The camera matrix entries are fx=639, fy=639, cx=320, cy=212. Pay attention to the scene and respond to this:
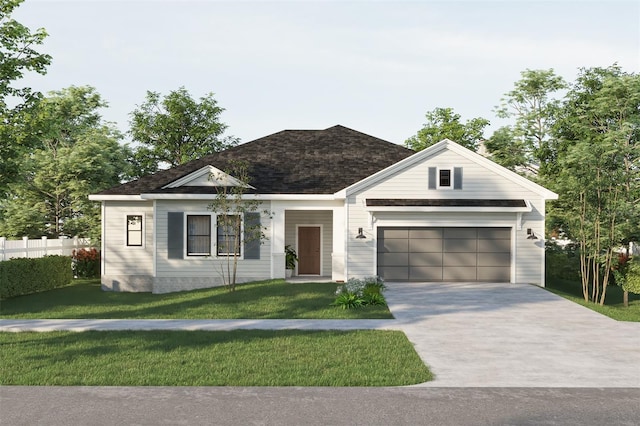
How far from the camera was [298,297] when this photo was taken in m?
19.5

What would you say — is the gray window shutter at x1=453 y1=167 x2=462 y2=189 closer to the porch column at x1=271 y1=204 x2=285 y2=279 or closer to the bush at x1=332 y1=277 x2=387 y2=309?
the bush at x1=332 y1=277 x2=387 y2=309

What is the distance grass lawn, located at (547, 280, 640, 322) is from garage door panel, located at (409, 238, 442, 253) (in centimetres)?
418

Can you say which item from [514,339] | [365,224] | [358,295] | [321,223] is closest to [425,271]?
[365,224]

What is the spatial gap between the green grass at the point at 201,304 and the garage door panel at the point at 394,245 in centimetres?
244

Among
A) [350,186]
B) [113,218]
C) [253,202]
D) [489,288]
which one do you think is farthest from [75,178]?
[489,288]

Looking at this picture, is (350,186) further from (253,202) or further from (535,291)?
(535,291)

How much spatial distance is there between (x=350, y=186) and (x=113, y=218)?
960cm

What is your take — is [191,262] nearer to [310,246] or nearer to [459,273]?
[310,246]

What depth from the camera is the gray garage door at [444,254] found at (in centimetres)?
2334

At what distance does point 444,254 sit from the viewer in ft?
76.7

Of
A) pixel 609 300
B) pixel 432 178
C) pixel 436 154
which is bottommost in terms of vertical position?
pixel 609 300

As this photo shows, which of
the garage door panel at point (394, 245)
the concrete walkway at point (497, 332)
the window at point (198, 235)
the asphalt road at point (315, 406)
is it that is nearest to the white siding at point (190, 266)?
the window at point (198, 235)

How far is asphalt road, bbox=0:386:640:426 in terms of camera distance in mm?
7637

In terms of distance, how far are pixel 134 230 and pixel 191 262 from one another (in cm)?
314
